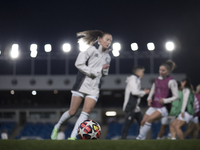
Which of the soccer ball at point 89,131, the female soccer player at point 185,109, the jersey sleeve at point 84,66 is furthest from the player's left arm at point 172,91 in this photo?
the soccer ball at point 89,131

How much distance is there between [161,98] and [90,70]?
2.29 metres

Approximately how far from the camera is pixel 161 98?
8133mm

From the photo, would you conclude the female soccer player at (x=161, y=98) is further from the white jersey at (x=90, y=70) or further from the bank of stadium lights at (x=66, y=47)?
the bank of stadium lights at (x=66, y=47)

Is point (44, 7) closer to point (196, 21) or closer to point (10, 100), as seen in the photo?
point (196, 21)

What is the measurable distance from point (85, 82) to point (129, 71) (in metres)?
27.0

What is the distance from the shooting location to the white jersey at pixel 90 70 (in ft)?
22.3

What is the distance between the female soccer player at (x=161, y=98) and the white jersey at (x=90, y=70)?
1.87m

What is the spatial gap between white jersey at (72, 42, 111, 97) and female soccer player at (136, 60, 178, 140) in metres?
1.87

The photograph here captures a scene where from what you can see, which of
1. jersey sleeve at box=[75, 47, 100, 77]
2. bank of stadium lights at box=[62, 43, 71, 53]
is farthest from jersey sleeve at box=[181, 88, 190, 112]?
bank of stadium lights at box=[62, 43, 71, 53]

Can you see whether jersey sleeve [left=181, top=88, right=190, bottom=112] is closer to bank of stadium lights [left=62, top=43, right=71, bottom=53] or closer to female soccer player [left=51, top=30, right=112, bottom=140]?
female soccer player [left=51, top=30, right=112, bottom=140]

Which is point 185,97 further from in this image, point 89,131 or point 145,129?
point 89,131

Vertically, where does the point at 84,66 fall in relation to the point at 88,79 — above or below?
above

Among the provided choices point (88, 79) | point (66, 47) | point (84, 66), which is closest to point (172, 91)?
point (88, 79)

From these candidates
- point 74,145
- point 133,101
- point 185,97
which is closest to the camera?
point 74,145
